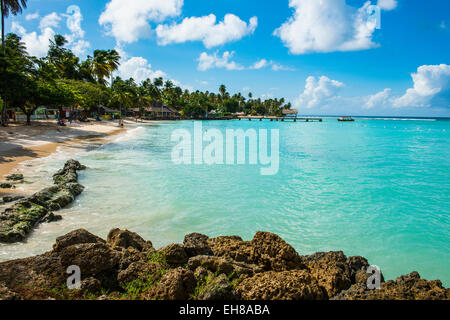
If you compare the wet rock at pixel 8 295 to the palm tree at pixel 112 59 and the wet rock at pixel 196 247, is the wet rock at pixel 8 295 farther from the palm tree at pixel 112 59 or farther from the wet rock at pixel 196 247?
the palm tree at pixel 112 59

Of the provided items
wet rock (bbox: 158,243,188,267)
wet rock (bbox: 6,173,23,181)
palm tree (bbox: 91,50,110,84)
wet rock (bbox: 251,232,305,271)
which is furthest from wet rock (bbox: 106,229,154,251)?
palm tree (bbox: 91,50,110,84)

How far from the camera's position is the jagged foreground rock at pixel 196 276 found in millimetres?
3820

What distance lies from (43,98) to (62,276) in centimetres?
3317

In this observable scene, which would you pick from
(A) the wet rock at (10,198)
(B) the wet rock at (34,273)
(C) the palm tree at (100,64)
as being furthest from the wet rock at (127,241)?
(C) the palm tree at (100,64)

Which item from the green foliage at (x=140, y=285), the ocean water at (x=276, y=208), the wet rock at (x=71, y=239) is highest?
the wet rock at (x=71, y=239)

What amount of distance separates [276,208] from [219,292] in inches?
315

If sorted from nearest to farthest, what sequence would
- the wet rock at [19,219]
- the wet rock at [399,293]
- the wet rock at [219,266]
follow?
the wet rock at [399,293]
the wet rock at [219,266]
the wet rock at [19,219]

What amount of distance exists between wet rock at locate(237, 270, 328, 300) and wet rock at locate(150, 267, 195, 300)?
0.74 metres

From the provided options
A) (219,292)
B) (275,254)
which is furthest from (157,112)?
(219,292)

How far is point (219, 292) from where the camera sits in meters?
3.75

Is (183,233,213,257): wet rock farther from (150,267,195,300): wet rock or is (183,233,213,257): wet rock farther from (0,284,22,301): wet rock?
(0,284,22,301): wet rock

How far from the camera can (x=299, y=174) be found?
18219 mm

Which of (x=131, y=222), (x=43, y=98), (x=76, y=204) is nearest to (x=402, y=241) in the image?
(x=131, y=222)

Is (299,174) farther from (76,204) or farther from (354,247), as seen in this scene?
(76,204)
